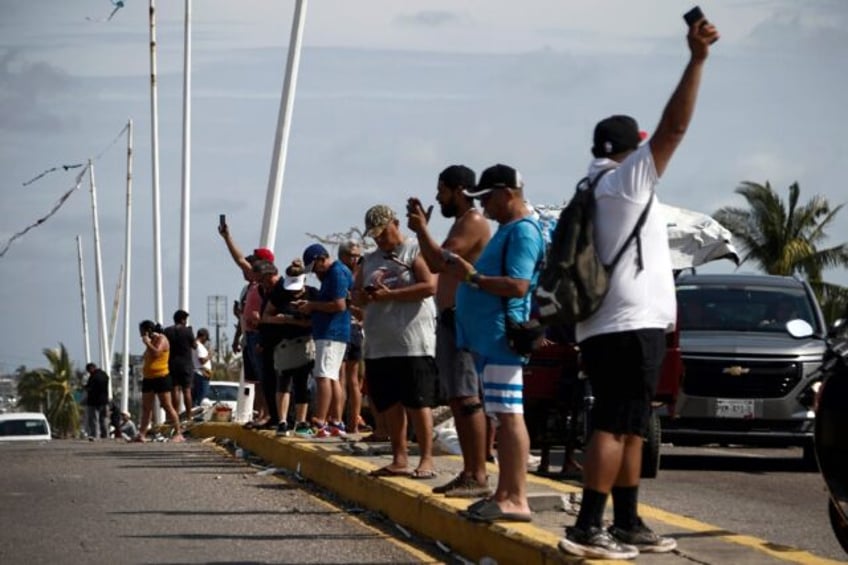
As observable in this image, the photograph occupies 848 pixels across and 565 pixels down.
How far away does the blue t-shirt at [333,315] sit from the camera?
15.8m

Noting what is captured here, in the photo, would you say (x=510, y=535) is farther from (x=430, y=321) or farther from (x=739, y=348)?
(x=739, y=348)

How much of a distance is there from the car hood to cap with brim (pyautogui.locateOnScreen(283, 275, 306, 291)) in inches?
147

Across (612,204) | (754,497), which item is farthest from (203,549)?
(754,497)

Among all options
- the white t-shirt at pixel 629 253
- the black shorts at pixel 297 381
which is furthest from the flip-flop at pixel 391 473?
the black shorts at pixel 297 381

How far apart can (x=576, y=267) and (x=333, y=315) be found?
8.47 meters

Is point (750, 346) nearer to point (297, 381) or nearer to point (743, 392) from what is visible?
point (743, 392)

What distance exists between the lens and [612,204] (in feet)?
25.0

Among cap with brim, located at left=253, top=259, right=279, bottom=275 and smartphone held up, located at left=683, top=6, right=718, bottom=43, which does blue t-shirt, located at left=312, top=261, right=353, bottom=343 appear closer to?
cap with brim, located at left=253, top=259, right=279, bottom=275

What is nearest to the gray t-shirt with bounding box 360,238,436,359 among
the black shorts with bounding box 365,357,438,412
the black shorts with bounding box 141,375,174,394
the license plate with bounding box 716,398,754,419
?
the black shorts with bounding box 365,357,438,412

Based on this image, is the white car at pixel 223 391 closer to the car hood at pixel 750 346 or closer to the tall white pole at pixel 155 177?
the tall white pole at pixel 155 177

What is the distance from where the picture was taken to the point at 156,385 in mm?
23266

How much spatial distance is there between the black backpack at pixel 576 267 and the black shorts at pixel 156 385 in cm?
1605

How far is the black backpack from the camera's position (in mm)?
7520

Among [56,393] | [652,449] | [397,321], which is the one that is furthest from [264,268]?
[56,393]
